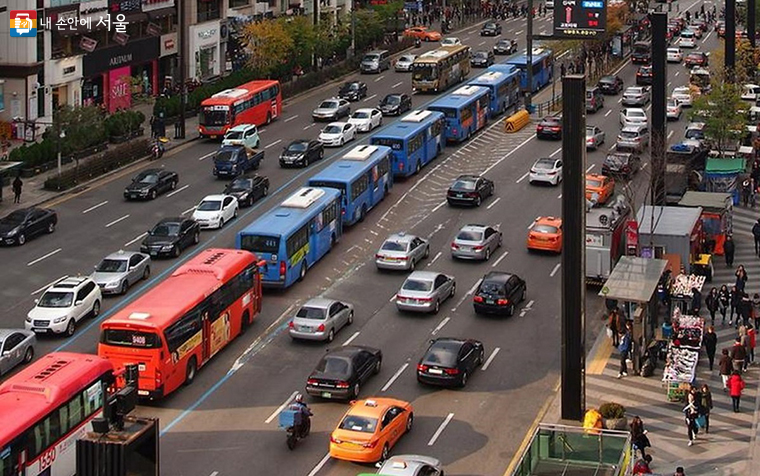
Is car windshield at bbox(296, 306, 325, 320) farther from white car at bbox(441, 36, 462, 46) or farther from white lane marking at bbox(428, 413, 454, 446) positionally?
white car at bbox(441, 36, 462, 46)

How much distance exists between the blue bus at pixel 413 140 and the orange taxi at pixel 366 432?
3665cm

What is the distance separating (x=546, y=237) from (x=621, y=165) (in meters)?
Answer: 14.4

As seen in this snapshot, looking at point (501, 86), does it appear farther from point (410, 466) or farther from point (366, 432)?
point (410, 466)

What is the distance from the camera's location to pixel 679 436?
44688mm

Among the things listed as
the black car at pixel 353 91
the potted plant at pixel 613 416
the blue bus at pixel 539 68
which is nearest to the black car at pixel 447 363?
the potted plant at pixel 613 416

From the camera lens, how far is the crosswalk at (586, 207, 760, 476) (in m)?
42.5

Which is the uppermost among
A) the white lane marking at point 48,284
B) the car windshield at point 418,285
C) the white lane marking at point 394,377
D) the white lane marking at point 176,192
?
the white lane marking at point 176,192

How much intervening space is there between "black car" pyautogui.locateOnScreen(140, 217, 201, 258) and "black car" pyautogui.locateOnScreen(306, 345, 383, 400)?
660 inches

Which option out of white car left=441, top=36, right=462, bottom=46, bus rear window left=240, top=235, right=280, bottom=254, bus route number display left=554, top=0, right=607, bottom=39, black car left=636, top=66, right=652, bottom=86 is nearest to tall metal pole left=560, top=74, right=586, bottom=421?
bus rear window left=240, top=235, right=280, bottom=254

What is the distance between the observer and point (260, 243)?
58750 mm

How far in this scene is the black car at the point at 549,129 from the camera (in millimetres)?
90750

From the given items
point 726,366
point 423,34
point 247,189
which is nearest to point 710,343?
point 726,366

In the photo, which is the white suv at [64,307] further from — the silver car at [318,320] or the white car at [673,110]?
the white car at [673,110]

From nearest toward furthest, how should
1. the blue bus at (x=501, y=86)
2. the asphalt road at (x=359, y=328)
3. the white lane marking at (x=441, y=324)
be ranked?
the asphalt road at (x=359, y=328), the white lane marking at (x=441, y=324), the blue bus at (x=501, y=86)
